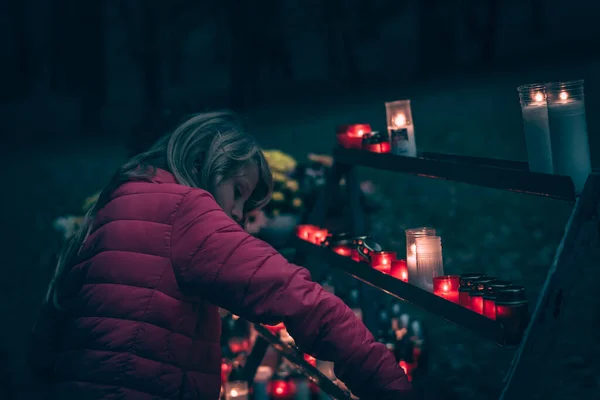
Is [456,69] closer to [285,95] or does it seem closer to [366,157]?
[285,95]

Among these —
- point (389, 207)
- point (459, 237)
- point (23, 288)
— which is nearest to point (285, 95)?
point (389, 207)

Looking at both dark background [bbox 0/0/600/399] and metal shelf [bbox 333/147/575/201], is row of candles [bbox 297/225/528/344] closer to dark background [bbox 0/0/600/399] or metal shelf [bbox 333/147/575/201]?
metal shelf [bbox 333/147/575/201]

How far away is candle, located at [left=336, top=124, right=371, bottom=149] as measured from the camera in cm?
301

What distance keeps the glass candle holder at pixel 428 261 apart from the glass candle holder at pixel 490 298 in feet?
1.23

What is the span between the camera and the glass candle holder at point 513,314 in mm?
1829

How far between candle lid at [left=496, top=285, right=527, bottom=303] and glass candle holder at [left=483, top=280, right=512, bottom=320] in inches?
1.9

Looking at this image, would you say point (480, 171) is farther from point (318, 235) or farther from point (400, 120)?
point (318, 235)

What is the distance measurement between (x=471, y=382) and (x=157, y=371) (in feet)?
10.7

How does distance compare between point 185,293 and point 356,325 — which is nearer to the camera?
point 356,325

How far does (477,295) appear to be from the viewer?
81.7 inches

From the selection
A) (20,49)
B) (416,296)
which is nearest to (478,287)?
(416,296)

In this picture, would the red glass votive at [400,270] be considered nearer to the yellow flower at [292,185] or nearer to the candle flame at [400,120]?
the candle flame at [400,120]

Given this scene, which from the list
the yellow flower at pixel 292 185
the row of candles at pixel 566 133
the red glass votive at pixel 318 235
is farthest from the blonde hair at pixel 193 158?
the yellow flower at pixel 292 185

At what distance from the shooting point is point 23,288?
23.6 ft
